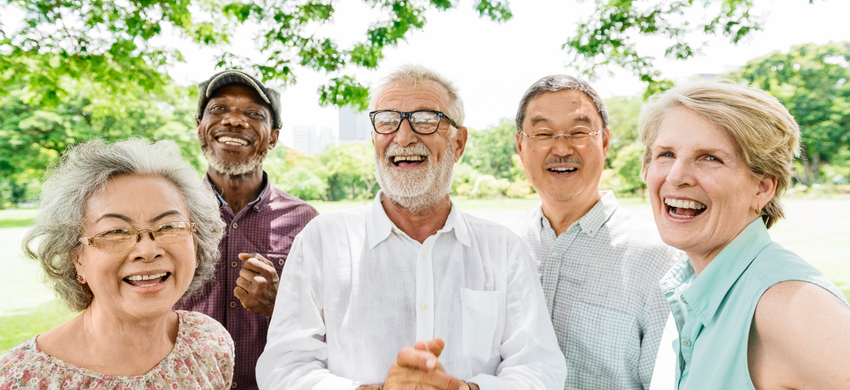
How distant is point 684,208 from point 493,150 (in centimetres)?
4009

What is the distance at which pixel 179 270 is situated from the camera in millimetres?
1873

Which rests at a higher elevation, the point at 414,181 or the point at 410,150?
the point at 410,150

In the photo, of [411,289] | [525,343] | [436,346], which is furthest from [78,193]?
[525,343]

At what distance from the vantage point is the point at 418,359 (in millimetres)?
1613

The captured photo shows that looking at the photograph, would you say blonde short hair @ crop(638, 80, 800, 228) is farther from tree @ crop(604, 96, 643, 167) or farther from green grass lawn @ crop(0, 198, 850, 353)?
tree @ crop(604, 96, 643, 167)

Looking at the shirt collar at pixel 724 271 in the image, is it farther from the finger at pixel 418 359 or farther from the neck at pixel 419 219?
the neck at pixel 419 219

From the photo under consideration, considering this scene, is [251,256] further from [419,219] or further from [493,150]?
[493,150]

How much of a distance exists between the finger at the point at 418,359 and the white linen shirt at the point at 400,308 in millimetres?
300

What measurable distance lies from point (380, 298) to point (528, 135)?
131 cm

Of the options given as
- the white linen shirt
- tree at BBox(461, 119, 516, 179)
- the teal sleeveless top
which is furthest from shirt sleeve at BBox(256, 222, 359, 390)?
tree at BBox(461, 119, 516, 179)

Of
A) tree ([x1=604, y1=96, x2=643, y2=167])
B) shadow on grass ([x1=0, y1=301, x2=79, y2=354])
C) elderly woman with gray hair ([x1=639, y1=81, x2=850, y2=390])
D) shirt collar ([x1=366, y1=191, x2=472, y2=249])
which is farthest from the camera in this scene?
tree ([x1=604, y1=96, x2=643, y2=167])

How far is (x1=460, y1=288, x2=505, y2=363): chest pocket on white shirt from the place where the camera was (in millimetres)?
1959

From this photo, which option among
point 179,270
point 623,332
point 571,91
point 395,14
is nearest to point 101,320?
point 179,270

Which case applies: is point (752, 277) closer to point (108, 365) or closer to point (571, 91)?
point (571, 91)
